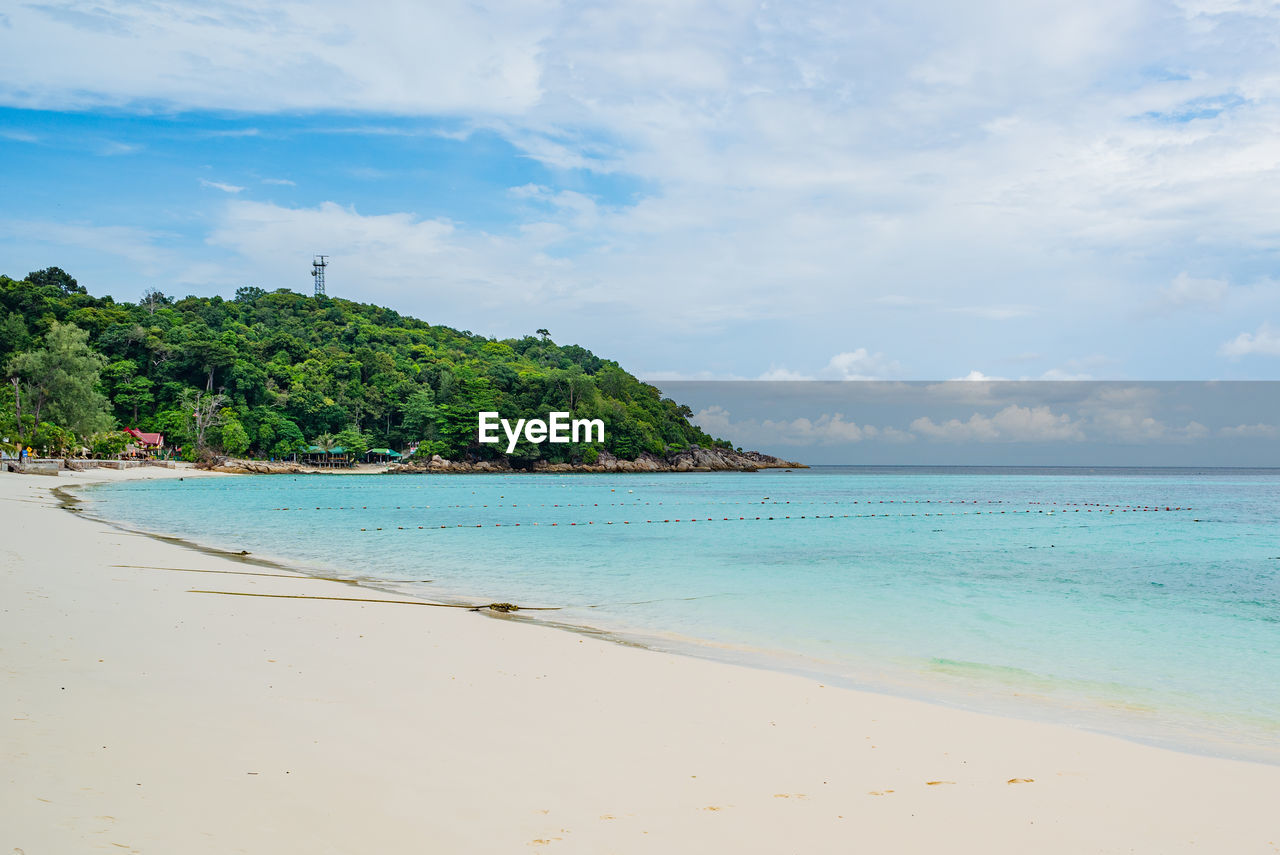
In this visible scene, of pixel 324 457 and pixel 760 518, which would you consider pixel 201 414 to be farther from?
pixel 760 518

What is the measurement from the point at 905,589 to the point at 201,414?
7936 centimetres

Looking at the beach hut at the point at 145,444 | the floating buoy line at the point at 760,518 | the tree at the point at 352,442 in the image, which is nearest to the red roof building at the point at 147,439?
the beach hut at the point at 145,444

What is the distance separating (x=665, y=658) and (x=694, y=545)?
1433cm

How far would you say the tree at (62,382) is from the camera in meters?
52.6

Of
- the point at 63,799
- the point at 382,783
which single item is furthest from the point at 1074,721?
the point at 63,799

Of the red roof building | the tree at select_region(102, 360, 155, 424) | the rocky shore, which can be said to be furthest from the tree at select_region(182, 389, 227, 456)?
the rocky shore

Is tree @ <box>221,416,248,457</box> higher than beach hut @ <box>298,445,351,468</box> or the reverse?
higher

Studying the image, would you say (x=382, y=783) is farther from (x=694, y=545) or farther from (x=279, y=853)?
(x=694, y=545)

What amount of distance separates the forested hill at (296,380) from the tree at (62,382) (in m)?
0.14

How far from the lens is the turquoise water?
306 inches

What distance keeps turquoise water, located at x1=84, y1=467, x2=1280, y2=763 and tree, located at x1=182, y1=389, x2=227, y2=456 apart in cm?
4645

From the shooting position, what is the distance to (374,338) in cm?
11488

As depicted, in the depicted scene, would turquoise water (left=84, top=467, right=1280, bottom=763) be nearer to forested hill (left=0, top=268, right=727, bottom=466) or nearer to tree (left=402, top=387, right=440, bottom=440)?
forested hill (left=0, top=268, right=727, bottom=466)

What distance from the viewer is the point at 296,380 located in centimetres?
9000
